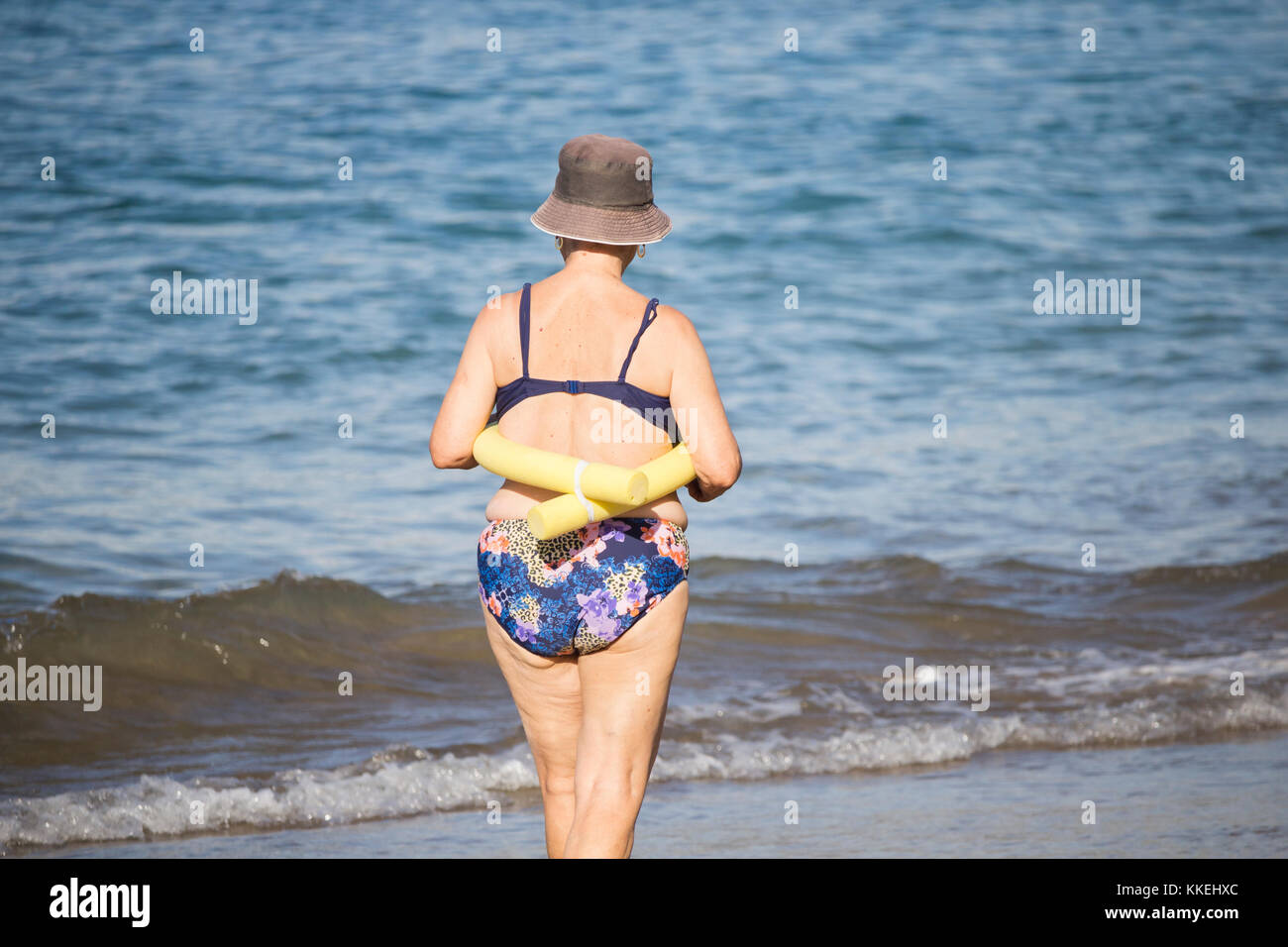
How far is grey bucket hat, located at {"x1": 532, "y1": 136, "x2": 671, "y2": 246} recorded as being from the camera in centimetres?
272

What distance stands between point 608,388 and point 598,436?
3.8 inches

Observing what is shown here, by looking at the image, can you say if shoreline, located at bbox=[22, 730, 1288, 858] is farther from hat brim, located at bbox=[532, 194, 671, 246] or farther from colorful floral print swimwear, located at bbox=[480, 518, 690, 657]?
hat brim, located at bbox=[532, 194, 671, 246]

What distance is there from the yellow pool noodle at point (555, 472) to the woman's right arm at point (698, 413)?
145 millimetres

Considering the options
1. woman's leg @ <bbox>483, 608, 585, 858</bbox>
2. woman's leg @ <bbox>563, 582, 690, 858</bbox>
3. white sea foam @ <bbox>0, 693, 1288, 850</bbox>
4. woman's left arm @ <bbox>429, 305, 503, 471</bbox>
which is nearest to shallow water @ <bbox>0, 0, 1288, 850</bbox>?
white sea foam @ <bbox>0, 693, 1288, 850</bbox>

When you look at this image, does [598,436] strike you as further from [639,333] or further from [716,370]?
[716,370]

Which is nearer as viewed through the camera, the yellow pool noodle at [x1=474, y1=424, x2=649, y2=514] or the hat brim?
the yellow pool noodle at [x1=474, y1=424, x2=649, y2=514]

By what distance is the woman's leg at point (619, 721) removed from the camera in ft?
9.18

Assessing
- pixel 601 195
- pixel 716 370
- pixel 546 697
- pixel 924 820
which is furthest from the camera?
pixel 716 370

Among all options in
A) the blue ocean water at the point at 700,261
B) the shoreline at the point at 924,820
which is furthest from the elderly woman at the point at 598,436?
the blue ocean water at the point at 700,261

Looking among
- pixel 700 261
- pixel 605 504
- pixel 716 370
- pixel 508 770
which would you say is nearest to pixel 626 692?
pixel 605 504

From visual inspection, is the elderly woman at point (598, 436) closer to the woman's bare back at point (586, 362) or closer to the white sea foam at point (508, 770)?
the woman's bare back at point (586, 362)

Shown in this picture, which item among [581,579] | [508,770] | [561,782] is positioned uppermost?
[581,579]

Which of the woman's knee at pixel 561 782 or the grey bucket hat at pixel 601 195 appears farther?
the woman's knee at pixel 561 782

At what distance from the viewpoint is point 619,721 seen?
2.82 m
